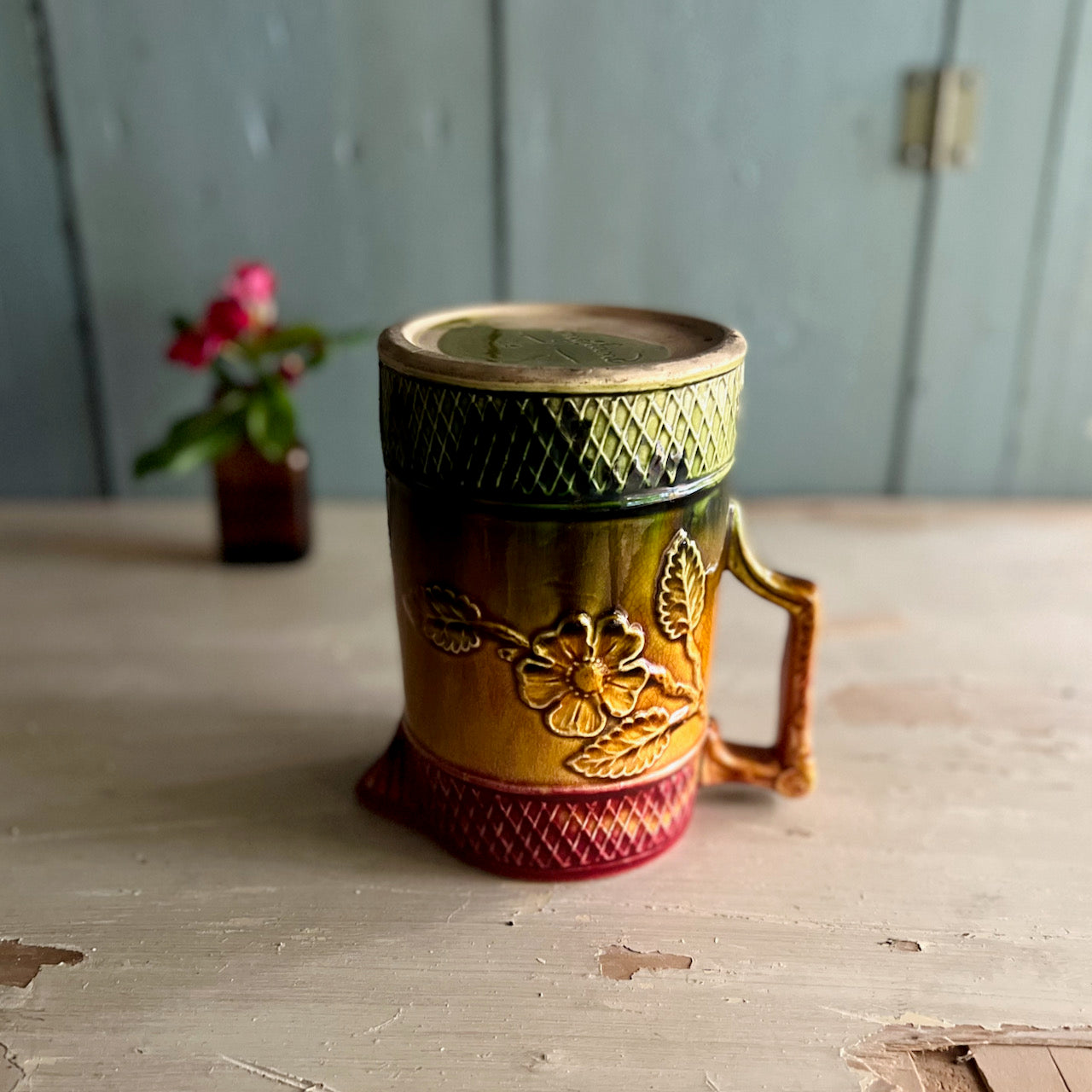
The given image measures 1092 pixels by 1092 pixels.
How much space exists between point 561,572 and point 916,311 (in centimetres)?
84

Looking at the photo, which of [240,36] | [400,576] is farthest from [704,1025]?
[240,36]

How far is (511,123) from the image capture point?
1.07 meters

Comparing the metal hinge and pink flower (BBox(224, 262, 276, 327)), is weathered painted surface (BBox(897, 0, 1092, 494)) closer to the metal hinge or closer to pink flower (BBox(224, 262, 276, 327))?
the metal hinge

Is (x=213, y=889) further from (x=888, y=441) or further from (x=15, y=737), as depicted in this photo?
(x=888, y=441)

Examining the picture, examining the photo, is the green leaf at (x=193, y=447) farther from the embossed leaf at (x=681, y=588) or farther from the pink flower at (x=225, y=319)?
the embossed leaf at (x=681, y=588)

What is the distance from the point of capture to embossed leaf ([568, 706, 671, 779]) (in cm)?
53

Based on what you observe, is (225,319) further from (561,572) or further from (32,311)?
(561,572)

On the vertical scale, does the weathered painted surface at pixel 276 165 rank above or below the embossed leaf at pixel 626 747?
above

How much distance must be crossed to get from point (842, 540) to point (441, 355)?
28.1 inches

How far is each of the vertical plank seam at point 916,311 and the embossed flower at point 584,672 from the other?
Result: 0.80m

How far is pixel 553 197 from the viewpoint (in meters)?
1.10

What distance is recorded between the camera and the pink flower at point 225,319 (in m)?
0.98

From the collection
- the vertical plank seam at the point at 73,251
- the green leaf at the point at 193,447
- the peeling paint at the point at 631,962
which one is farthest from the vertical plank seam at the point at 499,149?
the peeling paint at the point at 631,962

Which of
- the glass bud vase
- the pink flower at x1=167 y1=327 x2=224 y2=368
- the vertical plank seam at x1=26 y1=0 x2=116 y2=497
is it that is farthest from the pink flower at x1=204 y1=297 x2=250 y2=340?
the vertical plank seam at x1=26 y1=0 x2=116 y2=497
